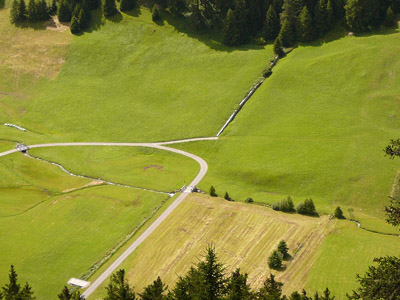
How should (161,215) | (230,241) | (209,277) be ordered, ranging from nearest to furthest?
(209,277)
(230,241)
(161,215)

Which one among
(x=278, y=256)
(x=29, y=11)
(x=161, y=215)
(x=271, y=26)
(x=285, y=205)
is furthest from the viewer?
(x=29, y=11)

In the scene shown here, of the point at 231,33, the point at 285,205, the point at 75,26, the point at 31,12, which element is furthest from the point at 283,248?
the point at 31,12

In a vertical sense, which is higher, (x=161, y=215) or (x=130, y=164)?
(x=161, y=215)

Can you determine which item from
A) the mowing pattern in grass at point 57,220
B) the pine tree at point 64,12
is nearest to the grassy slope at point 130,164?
the mowing pattern in grass at point 57,220

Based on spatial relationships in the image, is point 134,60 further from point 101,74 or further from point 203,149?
point 203,149

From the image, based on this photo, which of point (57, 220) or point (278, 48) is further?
point (278, 48)

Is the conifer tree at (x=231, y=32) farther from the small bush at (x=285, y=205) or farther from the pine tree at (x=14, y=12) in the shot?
the pine tree at (x=14, y=12)

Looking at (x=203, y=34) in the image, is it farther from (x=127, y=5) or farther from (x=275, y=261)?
(x=275, y=261)
